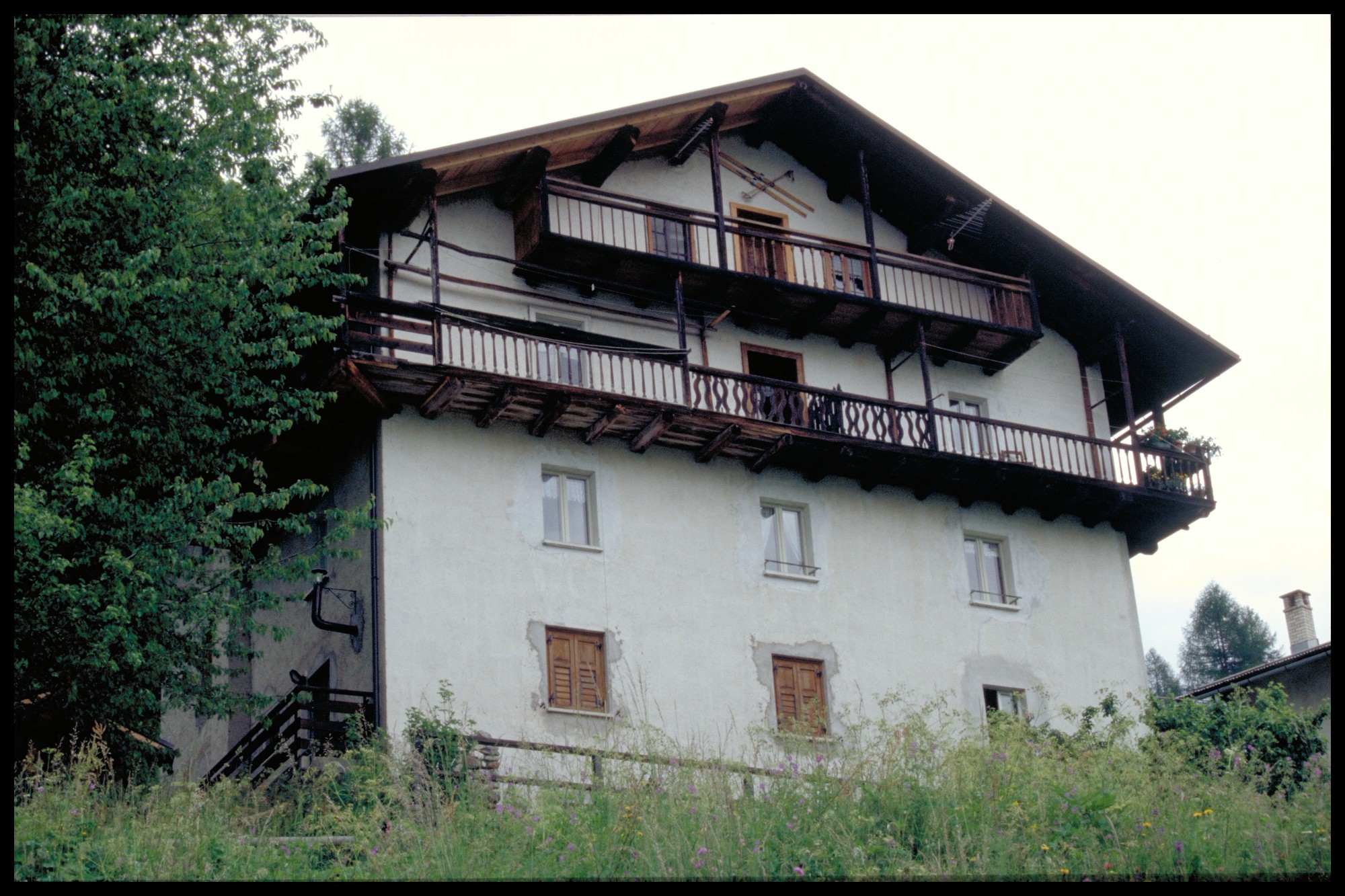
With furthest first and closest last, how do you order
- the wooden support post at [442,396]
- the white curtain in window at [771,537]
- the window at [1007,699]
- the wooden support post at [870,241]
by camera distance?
the wooden support post at [870,241] → the window at [1007,699] → the white curtain in window at [771,537] → the wooden support post at [442,396]

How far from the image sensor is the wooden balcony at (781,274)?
24719 mm

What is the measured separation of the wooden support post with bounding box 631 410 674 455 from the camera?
2348 centimetres

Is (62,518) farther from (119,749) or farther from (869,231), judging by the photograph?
(869,231)

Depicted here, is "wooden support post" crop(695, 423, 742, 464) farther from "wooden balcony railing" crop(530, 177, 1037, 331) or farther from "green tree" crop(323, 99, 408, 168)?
"green tree" crop(323, 99, 408, 168)

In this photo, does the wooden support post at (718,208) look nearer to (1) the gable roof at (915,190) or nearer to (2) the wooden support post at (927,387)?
(1) the gable roof at (915,190)

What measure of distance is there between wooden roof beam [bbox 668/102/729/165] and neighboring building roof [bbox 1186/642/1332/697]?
1322 cm

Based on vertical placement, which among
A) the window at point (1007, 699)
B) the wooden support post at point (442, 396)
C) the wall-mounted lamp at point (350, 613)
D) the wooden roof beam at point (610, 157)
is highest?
the wooden roof beam at point (610, 157)

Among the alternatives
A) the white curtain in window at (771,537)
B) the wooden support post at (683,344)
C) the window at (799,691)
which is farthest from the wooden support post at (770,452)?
the window at (799,691)

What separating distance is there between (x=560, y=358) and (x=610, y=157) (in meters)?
3.97

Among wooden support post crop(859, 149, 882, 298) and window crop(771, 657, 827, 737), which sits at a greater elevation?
wooden support post crop(859, 149, 882, 298)

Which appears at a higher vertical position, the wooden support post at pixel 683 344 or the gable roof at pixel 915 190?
the gable roof at pixel 915 190

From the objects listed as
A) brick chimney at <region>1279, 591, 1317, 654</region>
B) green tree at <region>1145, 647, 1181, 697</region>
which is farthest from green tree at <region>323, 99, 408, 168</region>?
green tree at <region>1145, 647, 1181, 697</region>

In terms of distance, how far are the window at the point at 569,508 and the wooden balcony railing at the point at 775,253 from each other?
3826 millimetres
